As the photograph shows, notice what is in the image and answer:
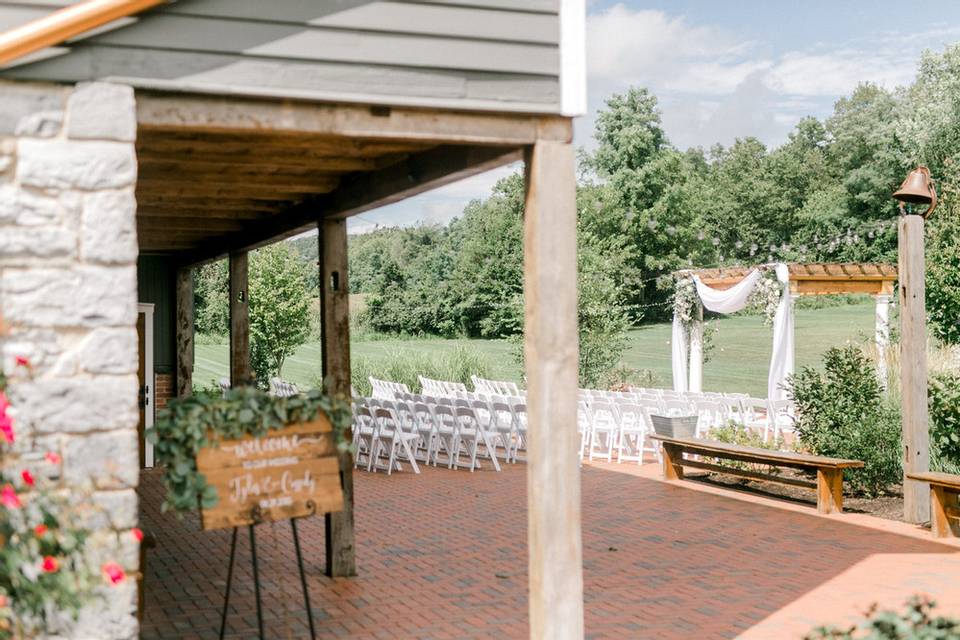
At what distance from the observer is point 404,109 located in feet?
16.1

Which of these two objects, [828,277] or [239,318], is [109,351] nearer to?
[239,318]

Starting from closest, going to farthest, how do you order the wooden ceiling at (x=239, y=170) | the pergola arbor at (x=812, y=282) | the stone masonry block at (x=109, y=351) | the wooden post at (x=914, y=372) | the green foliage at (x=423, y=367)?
the stone masonry block at (x=109, y=351) → the wooden ceiling at (x=239, y=170) → the wooden post at (x=914, y=372) → the pergola arbor at (x=812, y=282) → the green foliage at (x=423, y=367)

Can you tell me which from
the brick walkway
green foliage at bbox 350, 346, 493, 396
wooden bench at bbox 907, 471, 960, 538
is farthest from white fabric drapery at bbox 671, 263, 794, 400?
wooden bench at bbox 907, 471, 960, 538

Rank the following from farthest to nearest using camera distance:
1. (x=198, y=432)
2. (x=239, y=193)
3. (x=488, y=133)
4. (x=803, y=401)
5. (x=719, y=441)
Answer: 1. (x=719, y=441)
2. (x=803, y=401)
3. (x=239, y=193)
4. (x=488, y=133)
5. (x=198, y=432)

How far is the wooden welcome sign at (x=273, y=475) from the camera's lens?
480 centimetres

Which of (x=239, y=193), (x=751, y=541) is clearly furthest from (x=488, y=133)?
(x=751, y=541)

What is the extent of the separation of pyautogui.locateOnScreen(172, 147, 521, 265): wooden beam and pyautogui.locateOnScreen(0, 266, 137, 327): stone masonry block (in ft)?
6.59

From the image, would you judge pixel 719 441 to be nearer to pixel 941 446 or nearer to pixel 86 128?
pixel 941 446

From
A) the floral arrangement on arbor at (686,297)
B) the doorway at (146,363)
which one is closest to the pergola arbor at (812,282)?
the floral arrangement on arbor at (686,297)

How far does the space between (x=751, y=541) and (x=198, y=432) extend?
567 cm

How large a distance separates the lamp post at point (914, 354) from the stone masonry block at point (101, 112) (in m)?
7.24

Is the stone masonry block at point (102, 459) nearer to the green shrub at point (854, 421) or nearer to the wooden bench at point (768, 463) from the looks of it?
the wooden bench at point (768, 463)

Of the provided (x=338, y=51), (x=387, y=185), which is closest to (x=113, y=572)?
(x=338, y=51)

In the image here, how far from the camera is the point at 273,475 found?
498cm
